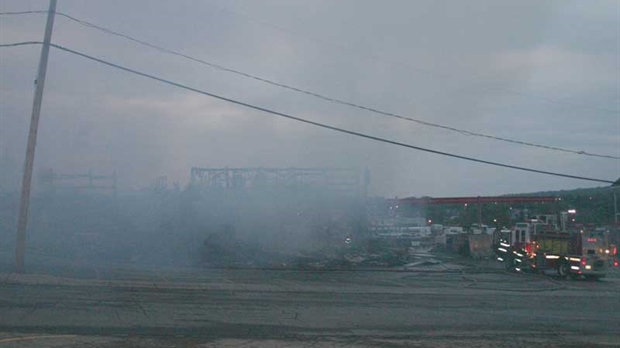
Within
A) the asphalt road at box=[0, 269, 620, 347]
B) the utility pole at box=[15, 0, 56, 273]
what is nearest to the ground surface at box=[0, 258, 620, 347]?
the asphalt road at box=[0, 269, 620, 347]

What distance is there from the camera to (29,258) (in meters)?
37.2

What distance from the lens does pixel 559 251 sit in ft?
136

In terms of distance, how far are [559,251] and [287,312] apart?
26599 mm

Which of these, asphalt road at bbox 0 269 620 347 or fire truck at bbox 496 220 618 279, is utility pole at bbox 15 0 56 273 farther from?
fire truck at bbox 496 220 618 279

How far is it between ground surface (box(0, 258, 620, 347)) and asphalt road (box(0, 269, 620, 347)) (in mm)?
30

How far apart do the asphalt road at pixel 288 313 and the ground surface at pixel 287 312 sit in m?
0.03

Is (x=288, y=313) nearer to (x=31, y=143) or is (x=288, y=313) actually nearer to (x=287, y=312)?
(x=287, y=312)

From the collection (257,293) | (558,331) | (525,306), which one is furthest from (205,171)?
(558,331)

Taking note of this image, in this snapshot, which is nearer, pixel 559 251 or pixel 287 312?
pixel 287 312

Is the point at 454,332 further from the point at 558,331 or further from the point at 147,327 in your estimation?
the point at 147,327

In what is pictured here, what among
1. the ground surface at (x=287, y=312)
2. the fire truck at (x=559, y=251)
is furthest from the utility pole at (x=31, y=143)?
the fire truck at (x=559, y=251)

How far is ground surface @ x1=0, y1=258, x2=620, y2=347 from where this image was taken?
567 inches

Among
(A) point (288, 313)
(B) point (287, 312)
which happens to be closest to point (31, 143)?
(B) point (287, 312)

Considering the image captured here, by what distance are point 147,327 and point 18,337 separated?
2881mm
